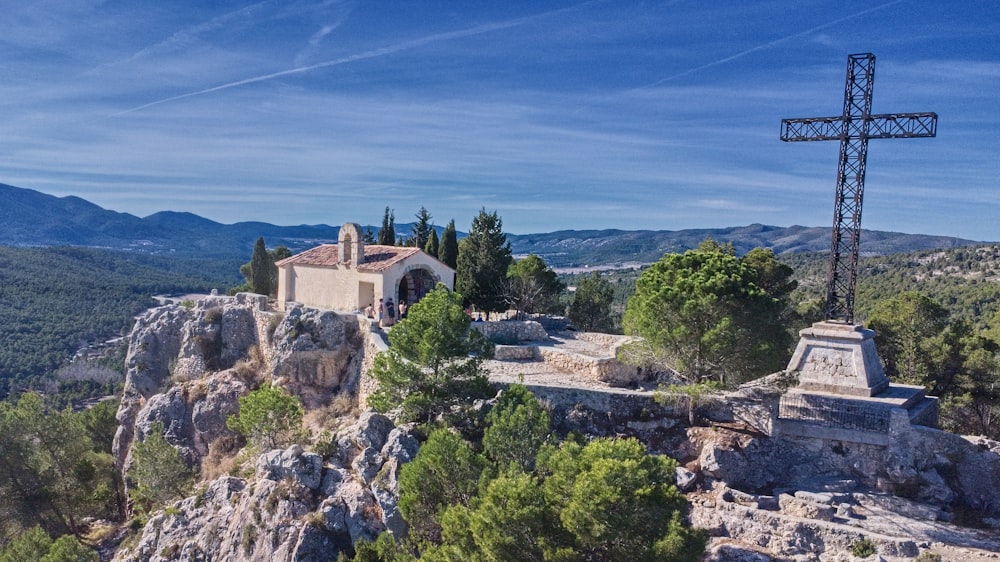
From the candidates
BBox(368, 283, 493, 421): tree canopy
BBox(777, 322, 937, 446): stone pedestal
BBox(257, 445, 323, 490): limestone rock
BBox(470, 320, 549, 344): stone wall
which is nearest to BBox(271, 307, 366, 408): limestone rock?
BBox(470, 320, 549, 344): stone wall

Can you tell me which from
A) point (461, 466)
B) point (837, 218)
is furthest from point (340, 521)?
point (837, 218)

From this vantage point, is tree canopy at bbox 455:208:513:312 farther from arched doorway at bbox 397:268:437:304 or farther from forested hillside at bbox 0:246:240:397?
forested hillside at bbox 0:246:240:397

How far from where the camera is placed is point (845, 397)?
820 inches

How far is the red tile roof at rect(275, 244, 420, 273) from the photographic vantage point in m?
32.8

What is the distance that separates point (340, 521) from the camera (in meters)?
21.0

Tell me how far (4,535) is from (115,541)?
6.98 m

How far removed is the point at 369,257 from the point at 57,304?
456ft

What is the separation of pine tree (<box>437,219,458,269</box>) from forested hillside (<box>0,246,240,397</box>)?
82.6m

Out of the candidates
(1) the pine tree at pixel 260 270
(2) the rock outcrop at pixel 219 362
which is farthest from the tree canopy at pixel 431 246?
(2) the rock outcrop at pixel 219 362

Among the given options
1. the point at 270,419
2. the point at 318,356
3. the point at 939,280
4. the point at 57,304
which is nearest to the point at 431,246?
the point at 318,356

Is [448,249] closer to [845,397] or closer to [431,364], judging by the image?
[431,364]

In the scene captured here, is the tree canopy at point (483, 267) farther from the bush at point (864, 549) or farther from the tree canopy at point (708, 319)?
the bush at point (864, 549)

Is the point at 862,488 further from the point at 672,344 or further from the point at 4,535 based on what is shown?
the point at 4,535

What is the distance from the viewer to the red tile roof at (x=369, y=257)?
32844 millimetres
